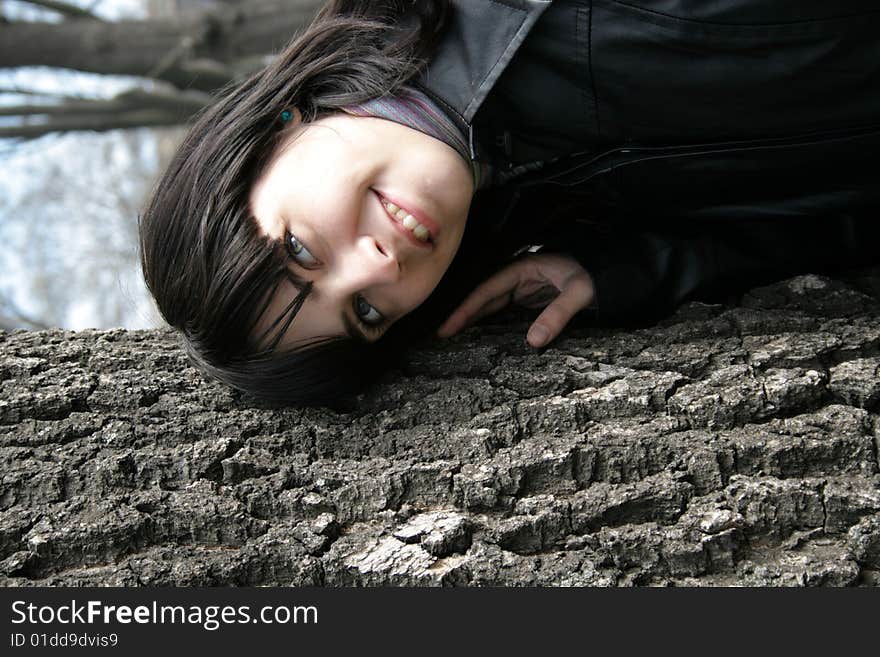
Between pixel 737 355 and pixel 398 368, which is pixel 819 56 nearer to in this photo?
pixel 737 355

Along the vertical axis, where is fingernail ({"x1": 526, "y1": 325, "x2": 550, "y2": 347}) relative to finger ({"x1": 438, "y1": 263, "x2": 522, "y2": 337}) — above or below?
below

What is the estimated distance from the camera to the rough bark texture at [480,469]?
56.2 inches

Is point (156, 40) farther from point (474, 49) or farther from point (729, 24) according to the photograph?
point (729, 24)

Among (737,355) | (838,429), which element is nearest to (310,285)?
(737,355)

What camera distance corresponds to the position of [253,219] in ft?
5.56

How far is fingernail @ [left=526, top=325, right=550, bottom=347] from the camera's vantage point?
1.83 m

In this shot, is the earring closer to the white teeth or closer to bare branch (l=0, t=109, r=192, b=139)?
the white teeth

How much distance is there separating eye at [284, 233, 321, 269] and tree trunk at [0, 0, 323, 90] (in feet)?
8.78

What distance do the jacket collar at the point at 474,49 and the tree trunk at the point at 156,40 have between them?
2.46 meters

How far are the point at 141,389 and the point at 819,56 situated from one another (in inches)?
56.2

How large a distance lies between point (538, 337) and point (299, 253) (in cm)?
51

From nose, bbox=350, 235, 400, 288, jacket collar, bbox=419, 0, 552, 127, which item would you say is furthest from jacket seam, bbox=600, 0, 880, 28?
nose, bbox=350, 235, 400, 288

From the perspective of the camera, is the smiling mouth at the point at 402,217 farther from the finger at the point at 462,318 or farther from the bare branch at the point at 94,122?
the bare branch at the point at 94,122

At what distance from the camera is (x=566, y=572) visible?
4.64ft
